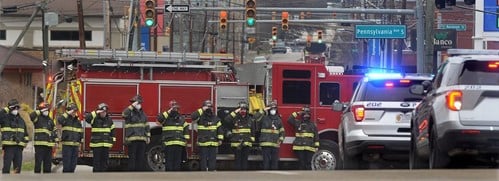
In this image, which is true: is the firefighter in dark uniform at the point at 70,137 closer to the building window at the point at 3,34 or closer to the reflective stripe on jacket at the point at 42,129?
the reflective stripe on jacket at the point at 42,129

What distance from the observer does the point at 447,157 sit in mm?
10359

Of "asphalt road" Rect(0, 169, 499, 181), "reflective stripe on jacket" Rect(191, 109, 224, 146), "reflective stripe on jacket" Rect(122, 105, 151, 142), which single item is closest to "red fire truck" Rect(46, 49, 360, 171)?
"reflective stripe on jacket" Rect(191, 109, 224, 146)

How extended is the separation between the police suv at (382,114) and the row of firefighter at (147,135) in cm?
463

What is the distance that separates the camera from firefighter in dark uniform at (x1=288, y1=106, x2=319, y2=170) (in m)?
18.5

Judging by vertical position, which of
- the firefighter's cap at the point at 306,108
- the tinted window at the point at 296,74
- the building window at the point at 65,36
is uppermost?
the building window at the point at 65,36

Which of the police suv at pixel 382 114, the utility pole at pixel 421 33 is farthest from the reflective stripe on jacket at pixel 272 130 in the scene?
the utility pole at pixel 421 33

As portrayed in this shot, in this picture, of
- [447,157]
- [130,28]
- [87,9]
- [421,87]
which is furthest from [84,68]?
[87,9]

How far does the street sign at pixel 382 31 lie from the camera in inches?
1064

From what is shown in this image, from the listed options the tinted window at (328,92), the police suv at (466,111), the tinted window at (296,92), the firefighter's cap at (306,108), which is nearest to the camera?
the police suv at (466,111)

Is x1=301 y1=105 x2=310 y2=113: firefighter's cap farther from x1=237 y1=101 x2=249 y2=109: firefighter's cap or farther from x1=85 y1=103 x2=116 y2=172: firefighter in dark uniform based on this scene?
x1=85 y1=103 x2=116 y2=172: firefighter in dark uniform

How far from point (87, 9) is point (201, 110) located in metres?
41.1

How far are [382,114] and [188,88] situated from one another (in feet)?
20.4

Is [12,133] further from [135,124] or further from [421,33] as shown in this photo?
[421,33]

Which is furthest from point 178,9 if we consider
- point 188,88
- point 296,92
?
point 296,92
